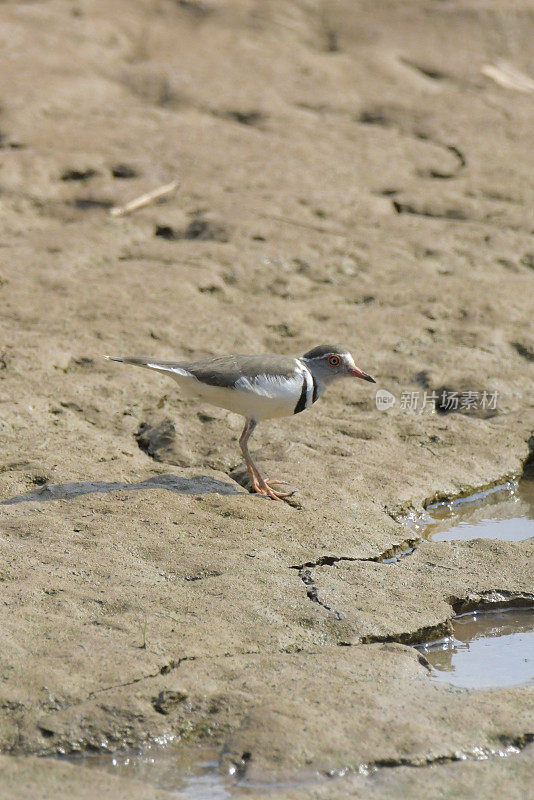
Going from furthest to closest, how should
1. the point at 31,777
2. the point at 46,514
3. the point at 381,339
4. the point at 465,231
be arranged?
1. the point at 465,231
2. the point at 381,339
3. the point at 46,514
4. the point at 31,777

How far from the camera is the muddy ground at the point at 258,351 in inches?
160

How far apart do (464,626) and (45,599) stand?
2050 mm

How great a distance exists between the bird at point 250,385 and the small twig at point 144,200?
3.58 m

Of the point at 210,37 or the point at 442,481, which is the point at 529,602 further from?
the point at 210,37

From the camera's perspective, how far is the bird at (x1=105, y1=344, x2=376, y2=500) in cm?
618

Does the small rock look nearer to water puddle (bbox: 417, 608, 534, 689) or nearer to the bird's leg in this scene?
water puddle (bbox: 417, 608, 534, 689)

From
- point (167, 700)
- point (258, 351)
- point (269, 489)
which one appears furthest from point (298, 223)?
point (167, 700)

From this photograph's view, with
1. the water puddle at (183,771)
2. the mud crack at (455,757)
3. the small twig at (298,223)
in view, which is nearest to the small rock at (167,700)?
the water puddle at (183,771)

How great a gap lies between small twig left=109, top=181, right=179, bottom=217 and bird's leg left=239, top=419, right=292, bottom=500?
12.6ft

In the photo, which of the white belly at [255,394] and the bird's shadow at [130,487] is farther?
the white belly at [255,394]

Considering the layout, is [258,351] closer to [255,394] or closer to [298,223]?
[255,394]

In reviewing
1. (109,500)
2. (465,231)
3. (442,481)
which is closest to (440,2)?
(465,231)

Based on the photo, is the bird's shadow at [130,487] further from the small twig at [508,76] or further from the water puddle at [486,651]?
the small twig at [508,76]

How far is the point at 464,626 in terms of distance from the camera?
5.14 metres
